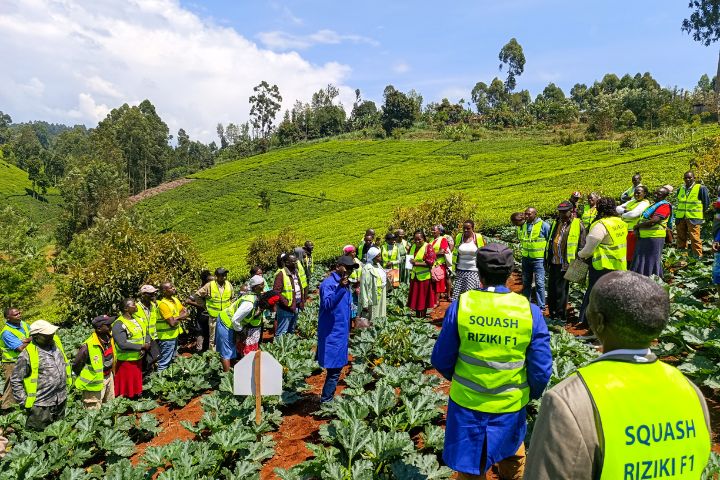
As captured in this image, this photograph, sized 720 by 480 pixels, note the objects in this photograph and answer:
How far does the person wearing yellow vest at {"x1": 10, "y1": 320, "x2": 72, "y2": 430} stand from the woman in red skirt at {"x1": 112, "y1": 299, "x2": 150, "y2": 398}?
2.81ft

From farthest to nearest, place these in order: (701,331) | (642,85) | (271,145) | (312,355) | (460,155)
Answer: (271,145)
(642,85)
(460,155)
(312,355)
(701,331)

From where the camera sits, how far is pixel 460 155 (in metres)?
51.6

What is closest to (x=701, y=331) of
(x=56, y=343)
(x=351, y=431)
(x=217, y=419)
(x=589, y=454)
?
(x=351, y=431)

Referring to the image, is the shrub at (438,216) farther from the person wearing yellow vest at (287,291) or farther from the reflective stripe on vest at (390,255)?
the person wearing yellow vest at (287,291)

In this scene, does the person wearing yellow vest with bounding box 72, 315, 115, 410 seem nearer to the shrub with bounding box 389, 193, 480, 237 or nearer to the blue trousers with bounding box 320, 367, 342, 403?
the blue trousers with bounding box 320, 367, 342, 403

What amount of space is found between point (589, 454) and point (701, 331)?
526cm

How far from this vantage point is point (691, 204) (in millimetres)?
10055

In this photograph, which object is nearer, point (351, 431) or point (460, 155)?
point (351, 431)

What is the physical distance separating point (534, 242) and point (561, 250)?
48 cm

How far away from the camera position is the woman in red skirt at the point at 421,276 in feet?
31.8

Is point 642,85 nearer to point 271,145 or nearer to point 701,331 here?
point 271,145

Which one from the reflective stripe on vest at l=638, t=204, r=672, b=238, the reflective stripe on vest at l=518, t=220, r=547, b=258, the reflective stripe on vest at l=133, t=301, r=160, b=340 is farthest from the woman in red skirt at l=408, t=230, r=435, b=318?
the reflective stripe on vest at l=133, t=301, r=160, b=340

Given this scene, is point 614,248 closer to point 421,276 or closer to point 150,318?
point 421,276

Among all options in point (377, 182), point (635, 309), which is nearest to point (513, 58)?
point (377, 182)
